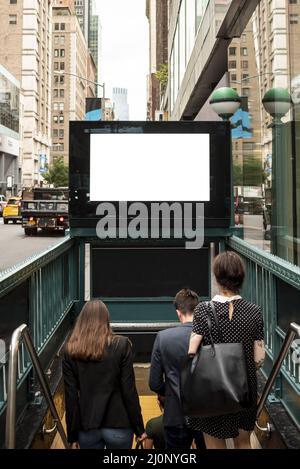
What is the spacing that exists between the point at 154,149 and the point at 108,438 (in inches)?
180

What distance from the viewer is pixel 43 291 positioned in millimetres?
5309

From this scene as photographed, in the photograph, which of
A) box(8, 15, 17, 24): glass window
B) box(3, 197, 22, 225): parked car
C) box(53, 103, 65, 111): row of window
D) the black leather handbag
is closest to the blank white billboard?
the black leather handbag

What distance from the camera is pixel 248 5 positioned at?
12.8 m

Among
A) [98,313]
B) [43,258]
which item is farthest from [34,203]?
[98,313]

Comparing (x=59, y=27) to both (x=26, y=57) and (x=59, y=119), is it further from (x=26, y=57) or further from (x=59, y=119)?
(x=26, y=57)

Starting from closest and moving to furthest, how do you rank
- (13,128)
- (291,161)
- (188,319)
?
1. (188,319)
2. (291,161)
3. (13,128)

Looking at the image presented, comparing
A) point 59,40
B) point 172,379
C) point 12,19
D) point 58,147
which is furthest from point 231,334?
point 59,40

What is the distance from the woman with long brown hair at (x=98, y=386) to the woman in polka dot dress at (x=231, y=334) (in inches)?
18.9

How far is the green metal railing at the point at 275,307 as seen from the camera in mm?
3953

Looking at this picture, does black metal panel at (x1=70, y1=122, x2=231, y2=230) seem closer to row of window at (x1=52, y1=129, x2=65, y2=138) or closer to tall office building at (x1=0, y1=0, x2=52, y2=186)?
tall office building at (x1=0, y1=0, x2=52, y2=186)

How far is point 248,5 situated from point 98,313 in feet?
38.3

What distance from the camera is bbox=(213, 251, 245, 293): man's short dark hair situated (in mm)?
3322
